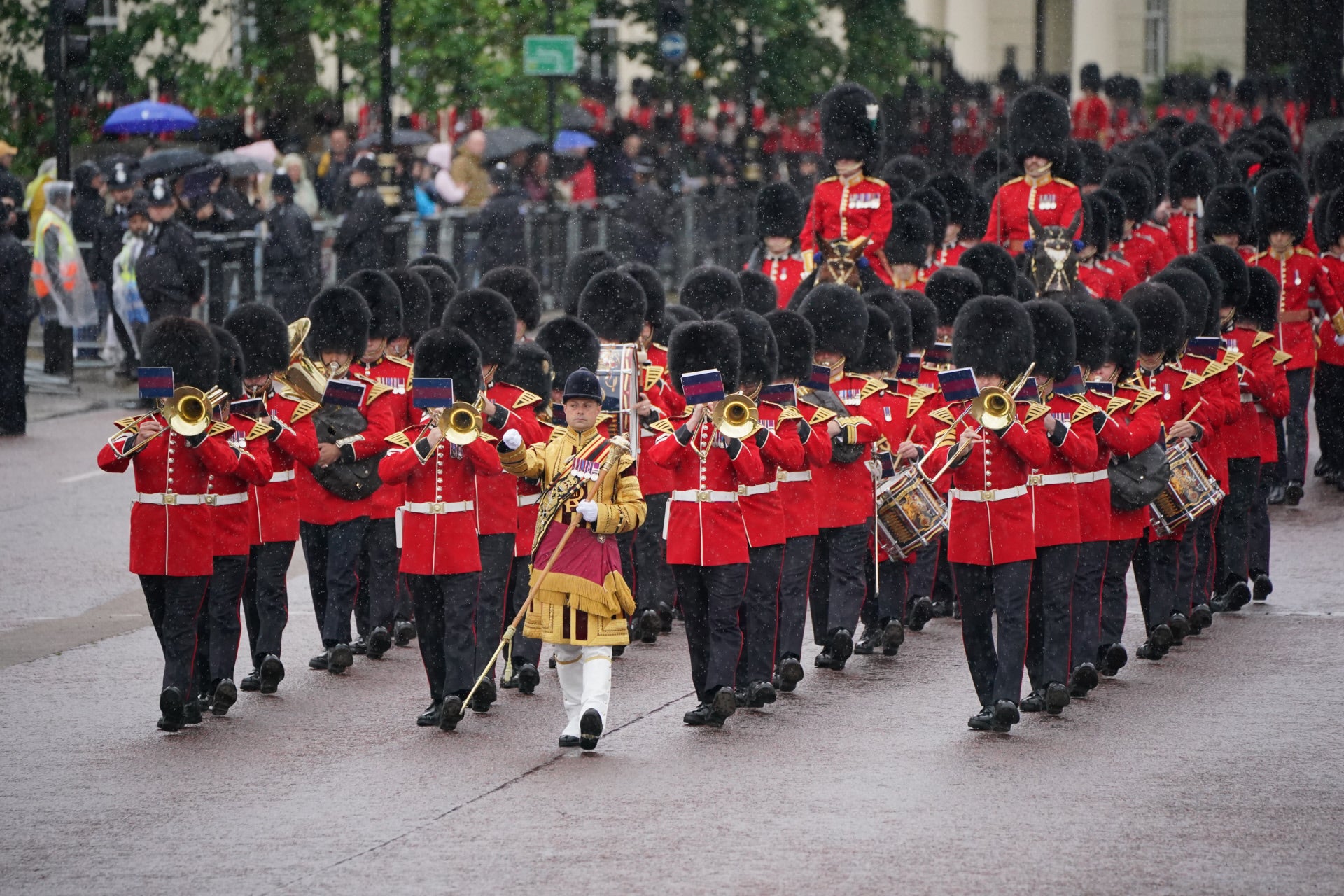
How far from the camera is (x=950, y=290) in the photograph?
36.4 ft

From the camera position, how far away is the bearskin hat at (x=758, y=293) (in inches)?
466

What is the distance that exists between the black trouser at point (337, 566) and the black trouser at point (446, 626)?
104cm

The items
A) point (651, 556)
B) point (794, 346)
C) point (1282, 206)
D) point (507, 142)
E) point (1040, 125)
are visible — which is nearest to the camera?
point (794, 346)

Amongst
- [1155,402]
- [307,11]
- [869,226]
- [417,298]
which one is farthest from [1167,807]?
[307,11]

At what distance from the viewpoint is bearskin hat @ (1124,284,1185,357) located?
9461 millimetres

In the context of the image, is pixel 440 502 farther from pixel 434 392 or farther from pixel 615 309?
pixel 615 309

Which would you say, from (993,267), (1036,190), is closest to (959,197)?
(1036,190)

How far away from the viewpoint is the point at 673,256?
2272cm

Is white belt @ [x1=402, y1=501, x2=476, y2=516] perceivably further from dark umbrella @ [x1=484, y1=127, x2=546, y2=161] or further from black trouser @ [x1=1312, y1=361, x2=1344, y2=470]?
dark umbrella @ [x1=484, y1=127, x2=546, y2=161]

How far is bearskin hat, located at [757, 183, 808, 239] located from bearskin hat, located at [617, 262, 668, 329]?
2863 millimetres

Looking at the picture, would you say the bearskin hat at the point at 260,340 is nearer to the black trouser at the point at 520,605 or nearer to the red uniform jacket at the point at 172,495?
the red uniform jacket at the point at 172,495

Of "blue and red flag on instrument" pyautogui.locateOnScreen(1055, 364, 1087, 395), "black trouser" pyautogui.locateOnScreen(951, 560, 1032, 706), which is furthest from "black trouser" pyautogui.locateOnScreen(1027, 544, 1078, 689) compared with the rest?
"blue and red flag on instrument" pyautogui.locateOnScreen(1055, 364, 1087, 395)

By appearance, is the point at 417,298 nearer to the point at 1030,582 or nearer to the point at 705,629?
the point at 705,629

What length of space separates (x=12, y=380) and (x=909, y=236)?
6.16m
